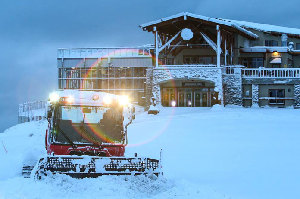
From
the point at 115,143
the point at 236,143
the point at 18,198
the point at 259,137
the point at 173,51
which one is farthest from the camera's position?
the point at 173,51

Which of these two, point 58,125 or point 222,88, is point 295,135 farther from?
point 222,88

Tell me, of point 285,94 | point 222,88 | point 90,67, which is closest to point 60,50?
point 90,67

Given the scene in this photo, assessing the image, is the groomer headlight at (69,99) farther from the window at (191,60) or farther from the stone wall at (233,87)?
Result: the window at (191,60)

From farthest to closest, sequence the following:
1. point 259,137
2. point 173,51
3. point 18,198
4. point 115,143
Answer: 1. point 173,51
2. point 259,137
3. point 115,143
4. point 18,198

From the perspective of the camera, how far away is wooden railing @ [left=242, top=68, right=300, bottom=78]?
38.5m

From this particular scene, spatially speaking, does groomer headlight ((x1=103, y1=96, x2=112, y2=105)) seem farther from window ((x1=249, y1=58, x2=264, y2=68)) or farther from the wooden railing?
window ((x1=249, y1=58, x2=264, y2=68))

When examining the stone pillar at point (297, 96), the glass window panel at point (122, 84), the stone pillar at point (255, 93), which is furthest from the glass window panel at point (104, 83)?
the stone pillar at point (297, 96)

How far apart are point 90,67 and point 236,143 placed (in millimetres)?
34702

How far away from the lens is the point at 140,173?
33.9 feet

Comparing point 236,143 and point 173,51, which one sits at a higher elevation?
point 173,51

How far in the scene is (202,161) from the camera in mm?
15266

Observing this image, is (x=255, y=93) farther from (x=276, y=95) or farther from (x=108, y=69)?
(x=108, y=69)

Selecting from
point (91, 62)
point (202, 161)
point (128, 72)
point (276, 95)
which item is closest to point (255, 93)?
point (276, 95)

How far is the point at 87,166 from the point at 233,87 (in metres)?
29.0
